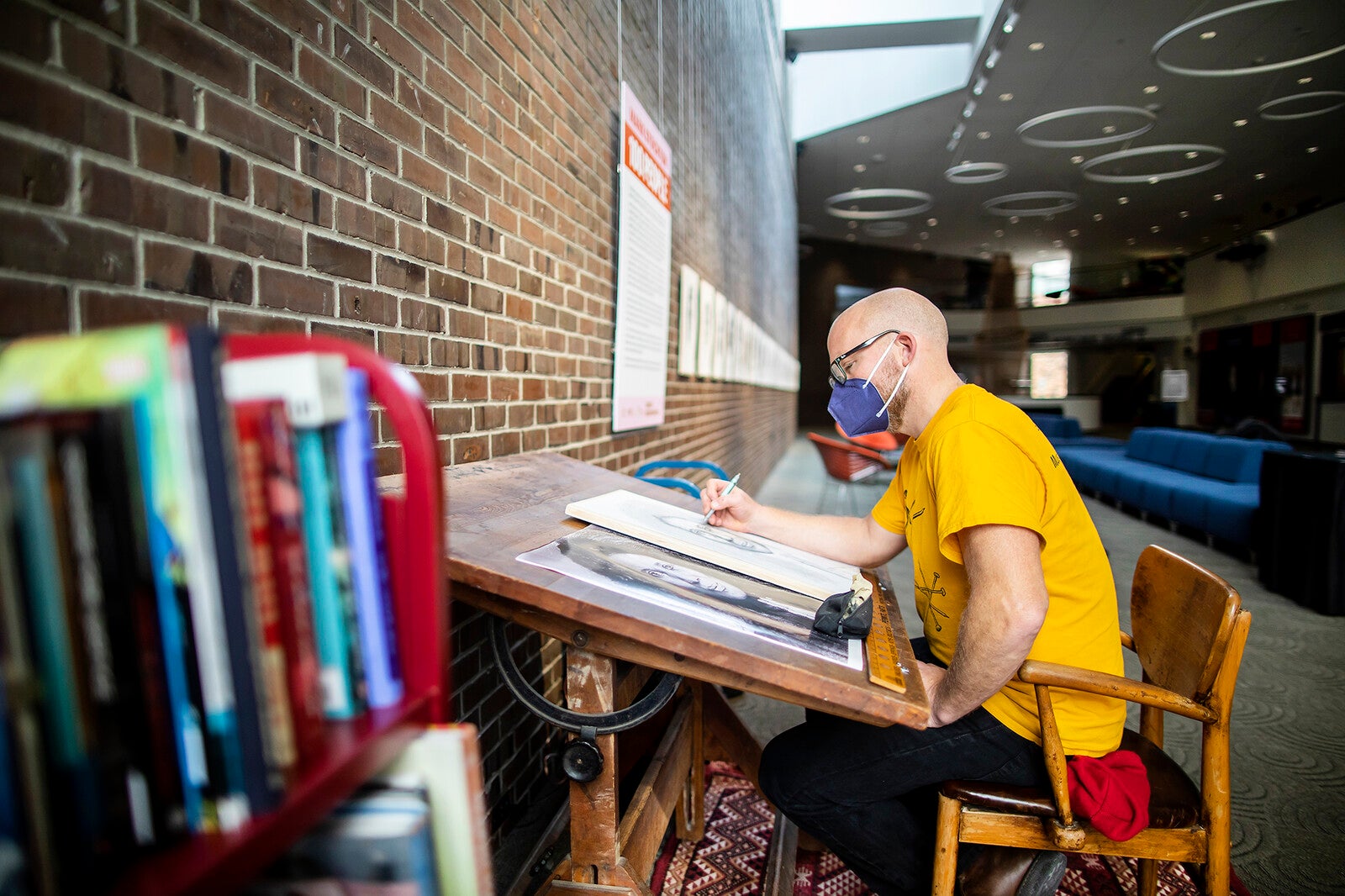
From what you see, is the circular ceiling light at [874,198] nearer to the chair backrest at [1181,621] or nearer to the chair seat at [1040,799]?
the chair backrest at [1181,621]

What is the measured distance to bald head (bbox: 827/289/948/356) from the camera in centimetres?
162

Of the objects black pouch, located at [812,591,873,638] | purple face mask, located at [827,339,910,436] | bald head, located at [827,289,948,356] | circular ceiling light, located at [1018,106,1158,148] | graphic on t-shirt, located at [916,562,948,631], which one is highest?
circular ceiling light, located at [1018,106,1158,148]

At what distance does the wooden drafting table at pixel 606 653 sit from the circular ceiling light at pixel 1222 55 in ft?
30.7

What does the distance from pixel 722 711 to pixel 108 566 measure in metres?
1.79

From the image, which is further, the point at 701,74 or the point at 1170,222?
the point at 1170,222

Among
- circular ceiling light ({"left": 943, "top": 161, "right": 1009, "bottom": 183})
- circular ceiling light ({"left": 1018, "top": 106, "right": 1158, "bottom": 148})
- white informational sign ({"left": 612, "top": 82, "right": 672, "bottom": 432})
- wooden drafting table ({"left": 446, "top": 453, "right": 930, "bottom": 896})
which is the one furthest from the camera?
circular ceiling light ({"left": 943, "top": 161, "right": 1009, "bottom": 183})

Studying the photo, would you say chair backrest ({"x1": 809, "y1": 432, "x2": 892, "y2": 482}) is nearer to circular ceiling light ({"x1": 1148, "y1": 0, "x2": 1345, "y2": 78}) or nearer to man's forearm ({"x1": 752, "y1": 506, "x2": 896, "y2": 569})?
man's forearm ({"x1": 752, "y1": 506, "x2": 896, "y2": 569})

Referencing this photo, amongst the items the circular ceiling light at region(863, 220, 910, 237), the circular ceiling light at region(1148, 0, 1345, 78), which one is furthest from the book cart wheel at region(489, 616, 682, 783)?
the circular ceiling light at region(863, 220, 910, 237)

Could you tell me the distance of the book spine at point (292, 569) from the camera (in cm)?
53

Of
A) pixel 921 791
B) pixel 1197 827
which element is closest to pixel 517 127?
pixel 921 791

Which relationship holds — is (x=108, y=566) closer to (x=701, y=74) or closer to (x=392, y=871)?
(x=392, y=871)

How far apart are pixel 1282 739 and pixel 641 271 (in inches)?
127

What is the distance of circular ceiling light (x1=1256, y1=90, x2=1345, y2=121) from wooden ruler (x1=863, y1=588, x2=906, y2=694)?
12.6m

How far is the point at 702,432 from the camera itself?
16.2 feet
